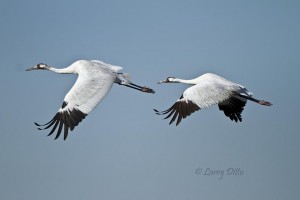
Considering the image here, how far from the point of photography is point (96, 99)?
22094 mm

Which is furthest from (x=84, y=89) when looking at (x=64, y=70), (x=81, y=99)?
(x=64, y=70)

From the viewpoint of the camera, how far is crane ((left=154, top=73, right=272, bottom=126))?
2297 centimetres

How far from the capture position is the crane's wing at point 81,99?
21391mm

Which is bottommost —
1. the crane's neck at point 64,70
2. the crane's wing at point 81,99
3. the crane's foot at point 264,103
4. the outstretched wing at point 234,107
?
the crane's wing at point 81,99

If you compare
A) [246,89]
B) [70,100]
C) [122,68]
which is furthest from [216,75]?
[70,100]

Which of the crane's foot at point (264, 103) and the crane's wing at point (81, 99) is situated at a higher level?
the crane's foot at point (264, 103)

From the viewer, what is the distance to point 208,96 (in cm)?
2317

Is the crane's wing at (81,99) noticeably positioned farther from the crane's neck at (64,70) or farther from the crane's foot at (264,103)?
the crane's foot at (264,103)

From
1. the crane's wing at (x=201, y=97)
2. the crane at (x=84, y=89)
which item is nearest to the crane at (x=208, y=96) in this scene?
the crane's wing at (x=201, y=97)

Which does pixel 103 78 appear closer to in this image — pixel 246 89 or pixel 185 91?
pixel 185 91

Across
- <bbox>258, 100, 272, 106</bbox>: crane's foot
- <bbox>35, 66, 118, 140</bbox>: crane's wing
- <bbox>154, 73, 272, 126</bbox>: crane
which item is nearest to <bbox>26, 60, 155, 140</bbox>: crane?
<bbox>35, 66, 118, 140</bbox>: crane's wing

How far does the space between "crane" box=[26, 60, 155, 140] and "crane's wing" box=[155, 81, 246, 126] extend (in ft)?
5.63

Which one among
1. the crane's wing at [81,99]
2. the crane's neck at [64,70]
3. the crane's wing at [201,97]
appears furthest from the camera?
the crane's neck at [64,70]

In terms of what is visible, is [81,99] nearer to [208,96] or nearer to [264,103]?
[208,96]
